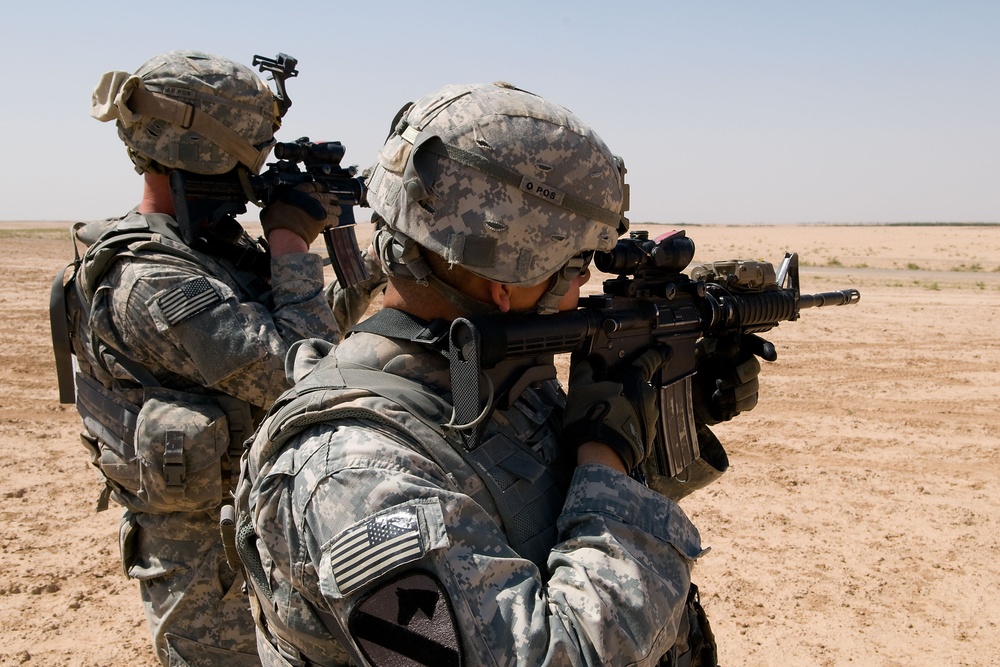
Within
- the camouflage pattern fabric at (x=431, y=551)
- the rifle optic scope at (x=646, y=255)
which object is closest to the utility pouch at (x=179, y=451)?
the camouflage pattern fabric at (x=431, y=551)

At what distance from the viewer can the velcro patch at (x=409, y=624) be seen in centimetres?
142

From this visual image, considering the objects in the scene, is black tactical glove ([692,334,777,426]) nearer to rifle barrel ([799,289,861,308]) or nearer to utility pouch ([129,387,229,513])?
rifle barrel ([799,289,861,308])

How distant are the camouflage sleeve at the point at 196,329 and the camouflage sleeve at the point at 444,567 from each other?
51.2 inches

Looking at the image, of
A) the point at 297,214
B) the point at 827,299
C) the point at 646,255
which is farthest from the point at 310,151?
the point at 827,299

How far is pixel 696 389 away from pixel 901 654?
2.37 metres

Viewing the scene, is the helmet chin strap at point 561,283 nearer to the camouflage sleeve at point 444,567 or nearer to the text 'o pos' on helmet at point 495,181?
the text 'o pos' on helmet at point 495,181

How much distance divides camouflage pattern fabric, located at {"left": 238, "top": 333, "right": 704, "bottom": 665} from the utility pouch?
1223 mm

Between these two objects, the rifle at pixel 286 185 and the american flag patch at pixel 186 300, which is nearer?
the american flag patch at pixel 186 300

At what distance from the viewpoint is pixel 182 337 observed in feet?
9.39

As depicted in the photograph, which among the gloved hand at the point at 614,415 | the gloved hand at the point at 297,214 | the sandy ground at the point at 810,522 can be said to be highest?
the gloved hand at the point at 297,214

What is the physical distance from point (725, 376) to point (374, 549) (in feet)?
6.11

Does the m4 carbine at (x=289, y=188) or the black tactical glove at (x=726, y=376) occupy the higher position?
the m4 carbine at (x=289, y=188)

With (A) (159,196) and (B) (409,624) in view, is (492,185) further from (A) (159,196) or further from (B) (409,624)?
(A) (159,196)

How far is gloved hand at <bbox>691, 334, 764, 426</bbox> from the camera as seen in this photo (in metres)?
2.97
